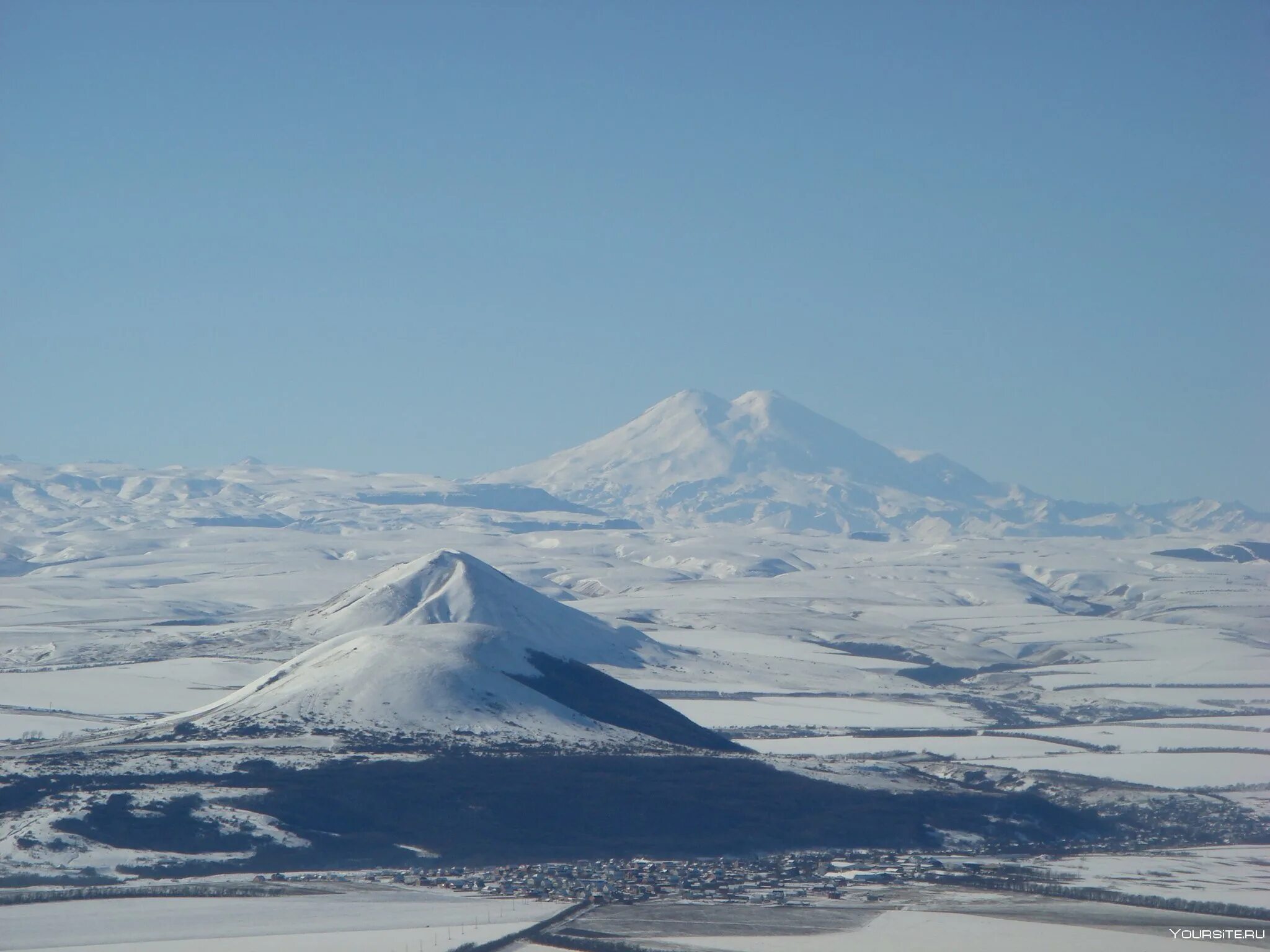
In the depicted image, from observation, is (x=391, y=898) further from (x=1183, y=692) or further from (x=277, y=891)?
A: (x=1183, y=692)

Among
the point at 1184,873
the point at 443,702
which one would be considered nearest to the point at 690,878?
the point at 1184,873

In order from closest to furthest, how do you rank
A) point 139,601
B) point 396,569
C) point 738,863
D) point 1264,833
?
point 738,863, point 1264,833, point 396,569, point 139,601

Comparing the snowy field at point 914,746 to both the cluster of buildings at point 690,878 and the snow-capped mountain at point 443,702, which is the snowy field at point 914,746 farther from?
the cluster of buildings at point 690,878

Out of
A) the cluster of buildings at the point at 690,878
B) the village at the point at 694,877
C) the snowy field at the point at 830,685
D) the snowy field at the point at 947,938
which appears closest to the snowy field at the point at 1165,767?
the snowy field at the point at 830,685

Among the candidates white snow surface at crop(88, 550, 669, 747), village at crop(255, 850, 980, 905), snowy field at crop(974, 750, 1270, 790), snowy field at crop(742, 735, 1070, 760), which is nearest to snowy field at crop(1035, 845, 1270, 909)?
village at crop(255, 850, 980, 905)

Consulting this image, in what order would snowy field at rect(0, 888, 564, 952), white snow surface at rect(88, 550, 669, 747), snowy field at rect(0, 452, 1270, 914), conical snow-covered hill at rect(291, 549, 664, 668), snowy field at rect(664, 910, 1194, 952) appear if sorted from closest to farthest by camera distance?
1. snowy field at rect(0, 888, 564, 952)
2. snowy field at rect(664, 910, 1194, 952)
3. snowy field at rect(0, 452, 1270, 914)
4. white snow surface at rect(88, 550, 669, 747)
5. conical snow-covered hill at rect(291, 549, 664, 668)

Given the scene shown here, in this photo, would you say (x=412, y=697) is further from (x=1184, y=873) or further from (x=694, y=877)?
(x=1184, y=873)

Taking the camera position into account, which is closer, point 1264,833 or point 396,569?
point 1264,833

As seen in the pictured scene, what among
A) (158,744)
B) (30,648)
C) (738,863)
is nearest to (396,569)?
(30,648)

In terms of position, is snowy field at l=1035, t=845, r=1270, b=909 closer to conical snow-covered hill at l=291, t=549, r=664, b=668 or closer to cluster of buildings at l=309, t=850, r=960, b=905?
cluster of buildings at l=309, t=850, r=960, b=905
